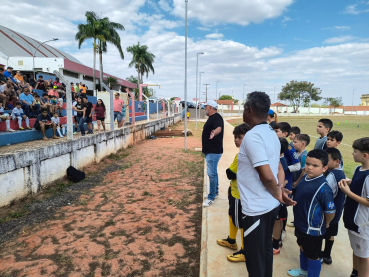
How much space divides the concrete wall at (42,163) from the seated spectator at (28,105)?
2252 mm

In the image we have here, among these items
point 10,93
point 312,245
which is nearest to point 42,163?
point 10,93

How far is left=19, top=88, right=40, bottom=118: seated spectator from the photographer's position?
26.1 feet

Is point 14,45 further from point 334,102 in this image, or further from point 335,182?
point 334,102

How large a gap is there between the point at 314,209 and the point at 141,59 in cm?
4448

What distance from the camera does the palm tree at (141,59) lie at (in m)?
43.0

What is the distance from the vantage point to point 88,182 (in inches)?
253

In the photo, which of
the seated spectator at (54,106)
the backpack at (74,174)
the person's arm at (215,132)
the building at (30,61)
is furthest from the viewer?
the building at (30,61)

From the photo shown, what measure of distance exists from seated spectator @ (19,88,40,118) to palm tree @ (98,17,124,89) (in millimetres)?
21642

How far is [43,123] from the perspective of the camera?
23.7 ft

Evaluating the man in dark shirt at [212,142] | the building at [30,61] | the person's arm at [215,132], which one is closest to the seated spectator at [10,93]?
the man in dark shirt at [212,142]

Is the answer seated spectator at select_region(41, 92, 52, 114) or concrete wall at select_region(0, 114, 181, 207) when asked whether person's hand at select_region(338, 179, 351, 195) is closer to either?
concrete wall at select_region(0, 114, 181, 207)

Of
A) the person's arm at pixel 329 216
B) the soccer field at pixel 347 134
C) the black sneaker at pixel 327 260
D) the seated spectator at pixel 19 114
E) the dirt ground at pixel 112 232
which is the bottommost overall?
the dirt ground at pixel 112 232

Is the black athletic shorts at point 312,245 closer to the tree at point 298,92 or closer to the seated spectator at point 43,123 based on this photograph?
the seated spectator at point 43,123

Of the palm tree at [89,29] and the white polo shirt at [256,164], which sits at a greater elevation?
the palm tree at [89,29]
